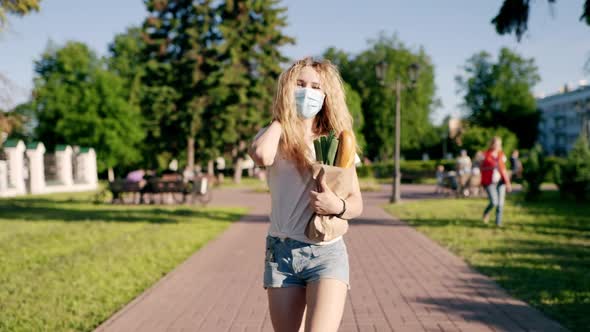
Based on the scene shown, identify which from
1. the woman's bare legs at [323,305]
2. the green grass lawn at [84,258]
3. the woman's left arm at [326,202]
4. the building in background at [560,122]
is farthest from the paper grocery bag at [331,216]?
the building in background at [560,122]

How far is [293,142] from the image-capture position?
93.2 inches

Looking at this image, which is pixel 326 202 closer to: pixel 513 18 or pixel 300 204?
pixel 300 204

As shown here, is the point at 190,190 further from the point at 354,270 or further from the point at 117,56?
the point at 117,56

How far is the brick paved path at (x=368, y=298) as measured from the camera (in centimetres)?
471

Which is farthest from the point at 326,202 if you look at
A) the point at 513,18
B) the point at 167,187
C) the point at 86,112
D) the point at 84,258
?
the point at 86,112

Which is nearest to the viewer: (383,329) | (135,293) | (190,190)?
(383,329)

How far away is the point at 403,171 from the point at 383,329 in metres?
33.3

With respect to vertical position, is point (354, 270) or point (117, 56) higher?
point (117, 56)

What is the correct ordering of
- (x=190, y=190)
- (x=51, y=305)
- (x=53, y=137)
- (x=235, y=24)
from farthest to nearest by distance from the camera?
(x=53, y=137) → (x=235, y=24) → (x=190, y=190) → (x=51, y=305)

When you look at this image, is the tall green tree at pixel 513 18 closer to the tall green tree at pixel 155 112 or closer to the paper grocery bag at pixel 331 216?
the paper grocery bag at pixel 331 216

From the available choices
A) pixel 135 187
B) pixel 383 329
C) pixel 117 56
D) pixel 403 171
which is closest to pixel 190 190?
pixel 135 187

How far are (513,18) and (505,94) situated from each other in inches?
2435

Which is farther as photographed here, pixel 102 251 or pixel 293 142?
pixel 102 251

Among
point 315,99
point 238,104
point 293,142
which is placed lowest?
point 293,142
